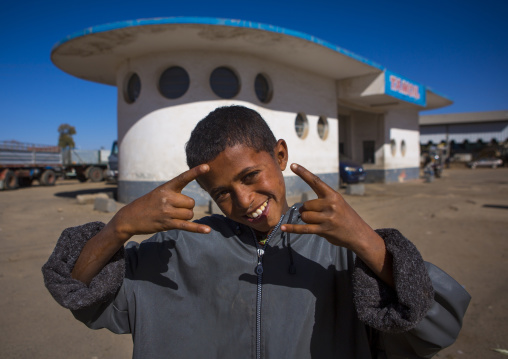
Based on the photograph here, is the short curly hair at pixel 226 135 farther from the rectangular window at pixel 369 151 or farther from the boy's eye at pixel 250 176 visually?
the rectangular window at pixel 369 151

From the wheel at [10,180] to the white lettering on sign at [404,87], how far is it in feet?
53.2

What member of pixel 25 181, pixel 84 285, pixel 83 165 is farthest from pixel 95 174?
pixel 84 285

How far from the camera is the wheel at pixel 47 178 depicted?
16.8 metres

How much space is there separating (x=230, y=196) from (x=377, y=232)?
0.49 meters

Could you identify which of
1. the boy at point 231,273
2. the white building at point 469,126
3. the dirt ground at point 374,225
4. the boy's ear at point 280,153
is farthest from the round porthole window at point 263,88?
the white building at point 469,126

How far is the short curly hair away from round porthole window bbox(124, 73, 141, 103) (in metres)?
8.38

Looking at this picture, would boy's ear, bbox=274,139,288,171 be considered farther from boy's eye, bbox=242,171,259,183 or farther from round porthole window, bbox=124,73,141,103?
round porthole window, bbox=124,73,141,103

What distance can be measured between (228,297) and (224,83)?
8.04 metres

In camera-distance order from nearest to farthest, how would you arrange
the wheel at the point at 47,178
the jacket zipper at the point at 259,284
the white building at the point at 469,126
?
1. the jacket zipper at the point at 259,284
2. the wheel at the point at 47,178
3. the white building at the point at 469,126

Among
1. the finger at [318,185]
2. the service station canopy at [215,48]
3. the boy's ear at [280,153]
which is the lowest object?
the finger at [318,185]

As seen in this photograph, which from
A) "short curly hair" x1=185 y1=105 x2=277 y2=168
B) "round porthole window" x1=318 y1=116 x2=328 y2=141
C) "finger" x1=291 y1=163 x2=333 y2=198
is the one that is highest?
"round porthole window" x1=318 y1=116 x2=328 y2=141

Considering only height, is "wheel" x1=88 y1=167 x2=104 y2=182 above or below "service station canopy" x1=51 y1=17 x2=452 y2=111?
below

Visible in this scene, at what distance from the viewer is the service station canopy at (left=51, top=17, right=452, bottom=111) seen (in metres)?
6.96

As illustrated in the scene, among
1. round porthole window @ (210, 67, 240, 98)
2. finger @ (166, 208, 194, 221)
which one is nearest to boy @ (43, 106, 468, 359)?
finger @ (166, 208, 194, 221)
